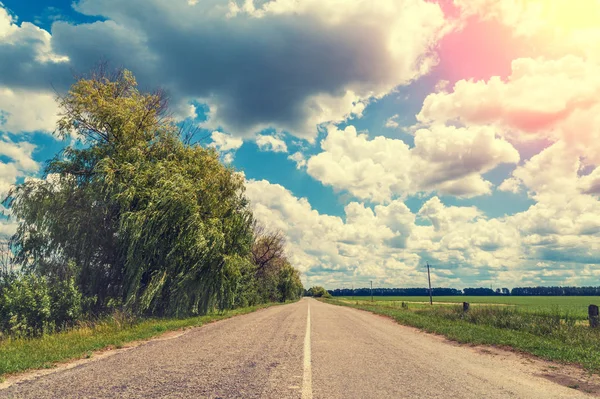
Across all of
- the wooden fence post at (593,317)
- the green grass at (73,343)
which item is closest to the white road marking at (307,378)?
the green grass at (73,343)

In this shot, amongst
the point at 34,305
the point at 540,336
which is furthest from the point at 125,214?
the point at 540,336

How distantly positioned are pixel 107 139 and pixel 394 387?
1800 centimetres

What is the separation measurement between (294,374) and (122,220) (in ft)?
42.5

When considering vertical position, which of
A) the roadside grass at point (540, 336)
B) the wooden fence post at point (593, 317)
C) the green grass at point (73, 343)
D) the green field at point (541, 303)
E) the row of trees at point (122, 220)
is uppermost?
the row of trees at point (122, 220)

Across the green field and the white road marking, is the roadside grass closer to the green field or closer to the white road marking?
the green field

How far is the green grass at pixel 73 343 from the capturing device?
7.49 metres

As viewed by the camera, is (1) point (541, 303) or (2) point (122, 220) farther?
(1) point (541, 303)

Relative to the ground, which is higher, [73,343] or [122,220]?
[122,220]

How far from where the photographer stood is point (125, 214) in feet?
52.8

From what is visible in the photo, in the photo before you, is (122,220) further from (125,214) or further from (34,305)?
(34,305)

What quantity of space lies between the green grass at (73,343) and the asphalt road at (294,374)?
1036mm

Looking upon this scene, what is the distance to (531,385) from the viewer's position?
247 inches

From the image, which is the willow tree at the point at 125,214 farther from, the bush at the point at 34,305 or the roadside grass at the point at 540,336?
the roadside grass at the point at 540,336

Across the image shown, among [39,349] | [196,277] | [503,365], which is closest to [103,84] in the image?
[196,277]
